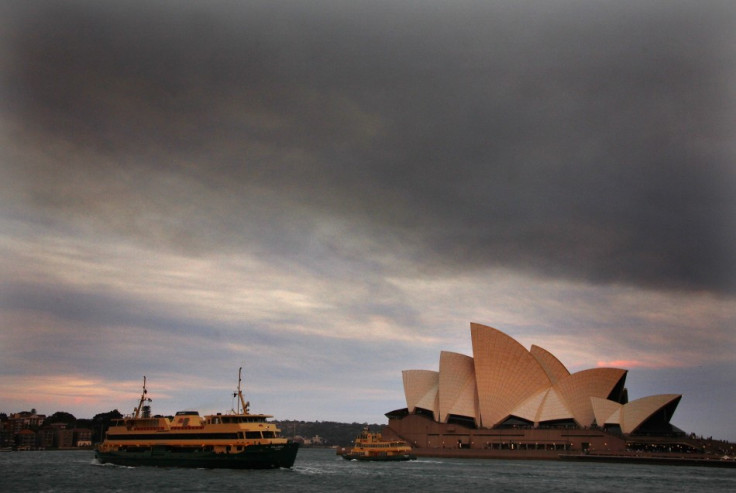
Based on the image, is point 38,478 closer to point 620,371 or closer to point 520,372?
point 520,372

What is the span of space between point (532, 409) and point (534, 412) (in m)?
0.48

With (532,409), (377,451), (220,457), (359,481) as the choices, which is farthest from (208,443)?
(532,409)

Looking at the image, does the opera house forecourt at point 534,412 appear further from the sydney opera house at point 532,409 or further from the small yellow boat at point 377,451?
the small yellow boat at point 377,451

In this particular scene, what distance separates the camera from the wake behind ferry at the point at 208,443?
54.1 meters

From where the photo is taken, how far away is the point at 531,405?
96625 mm

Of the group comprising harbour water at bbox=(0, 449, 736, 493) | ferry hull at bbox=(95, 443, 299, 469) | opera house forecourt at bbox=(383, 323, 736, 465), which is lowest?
harbour water at bbox=(0, 449, 736, 493)

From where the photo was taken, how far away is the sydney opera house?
91.1m

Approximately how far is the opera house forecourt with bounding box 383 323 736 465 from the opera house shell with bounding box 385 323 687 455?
0.13m

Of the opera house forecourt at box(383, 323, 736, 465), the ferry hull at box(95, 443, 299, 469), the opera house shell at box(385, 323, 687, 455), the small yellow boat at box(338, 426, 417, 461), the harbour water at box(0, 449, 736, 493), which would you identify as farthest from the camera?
the opera house shell at box(385, 323, 687, 455)

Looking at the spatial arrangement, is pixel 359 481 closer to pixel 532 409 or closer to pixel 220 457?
pixel 220 457

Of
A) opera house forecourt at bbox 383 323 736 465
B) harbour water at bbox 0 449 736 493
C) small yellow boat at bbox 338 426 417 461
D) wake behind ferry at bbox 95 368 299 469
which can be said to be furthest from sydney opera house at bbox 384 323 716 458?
wake behind ferry at bbox 95 368 299 469

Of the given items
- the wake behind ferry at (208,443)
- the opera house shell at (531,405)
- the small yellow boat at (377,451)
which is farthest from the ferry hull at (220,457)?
the opera house shell at (531,405)

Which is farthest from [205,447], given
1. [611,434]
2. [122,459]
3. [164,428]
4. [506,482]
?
[611,434]

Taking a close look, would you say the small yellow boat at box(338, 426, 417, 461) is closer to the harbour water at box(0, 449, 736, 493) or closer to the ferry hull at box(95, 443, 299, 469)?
the harbour water at box(0, 449, 736, 493)
